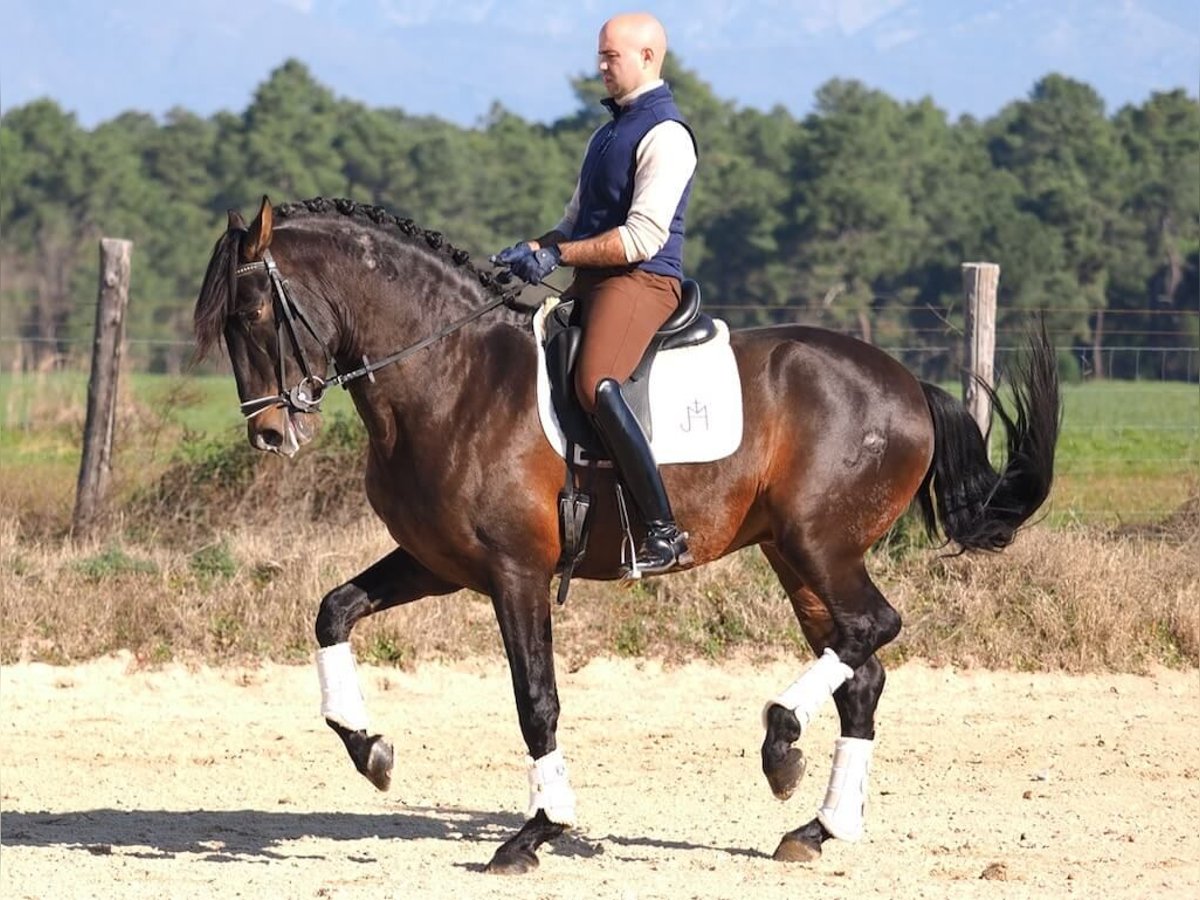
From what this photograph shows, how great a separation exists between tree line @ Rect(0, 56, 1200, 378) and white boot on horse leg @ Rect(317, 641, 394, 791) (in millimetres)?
31304

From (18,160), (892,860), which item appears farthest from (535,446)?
(18,160)

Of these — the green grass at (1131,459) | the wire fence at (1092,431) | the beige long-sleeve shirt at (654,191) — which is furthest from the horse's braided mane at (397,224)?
the green grass at (1131,459)

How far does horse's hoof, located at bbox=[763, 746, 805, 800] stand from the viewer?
264 inches

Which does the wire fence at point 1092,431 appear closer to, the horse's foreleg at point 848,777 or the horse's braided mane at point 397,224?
the horse's foreleg at point 848,777

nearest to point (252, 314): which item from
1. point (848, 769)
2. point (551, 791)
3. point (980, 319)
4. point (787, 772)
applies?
point (551, 791)

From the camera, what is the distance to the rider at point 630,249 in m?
6.66

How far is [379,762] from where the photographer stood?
687cm

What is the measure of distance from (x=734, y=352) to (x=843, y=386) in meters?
0.43

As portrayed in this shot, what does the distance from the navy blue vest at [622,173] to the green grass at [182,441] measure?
513 centimetres

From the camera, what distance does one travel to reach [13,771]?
859 centimetres

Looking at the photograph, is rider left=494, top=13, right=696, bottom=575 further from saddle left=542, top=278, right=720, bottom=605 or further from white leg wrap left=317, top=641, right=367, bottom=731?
white leg wrap left=317, top=641, right=367, bottom=731

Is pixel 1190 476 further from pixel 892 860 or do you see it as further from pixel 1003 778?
pixel 892 860

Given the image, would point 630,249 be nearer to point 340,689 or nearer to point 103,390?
point 340,689

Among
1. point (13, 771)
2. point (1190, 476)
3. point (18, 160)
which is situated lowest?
point (13, 771)
